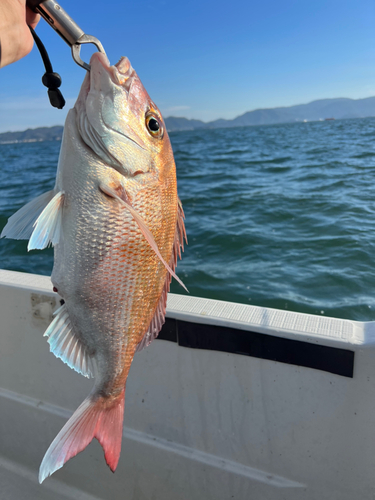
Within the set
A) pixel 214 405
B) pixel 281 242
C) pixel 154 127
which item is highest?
pixel 154 127

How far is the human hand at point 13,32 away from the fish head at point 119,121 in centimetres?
18

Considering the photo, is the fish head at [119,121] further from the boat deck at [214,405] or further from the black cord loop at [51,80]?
the boat deck at [214,405]

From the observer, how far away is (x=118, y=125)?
107 cm

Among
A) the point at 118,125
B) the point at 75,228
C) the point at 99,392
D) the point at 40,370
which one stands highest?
the point at 118,125

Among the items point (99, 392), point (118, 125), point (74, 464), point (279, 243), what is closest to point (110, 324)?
point (99, 392)

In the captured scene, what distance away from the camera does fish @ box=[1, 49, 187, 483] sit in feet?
3.35

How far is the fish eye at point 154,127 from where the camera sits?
1139 mm

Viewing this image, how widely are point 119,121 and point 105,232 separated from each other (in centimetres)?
32

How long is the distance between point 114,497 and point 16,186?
12801mm

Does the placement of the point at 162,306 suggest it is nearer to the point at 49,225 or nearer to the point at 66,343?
the point at 66,343

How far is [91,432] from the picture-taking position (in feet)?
3.58

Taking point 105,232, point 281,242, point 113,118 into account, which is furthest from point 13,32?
point 281,242

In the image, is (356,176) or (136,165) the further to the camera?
(356,176)

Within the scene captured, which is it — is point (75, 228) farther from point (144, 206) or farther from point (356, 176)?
point (356, 176)
